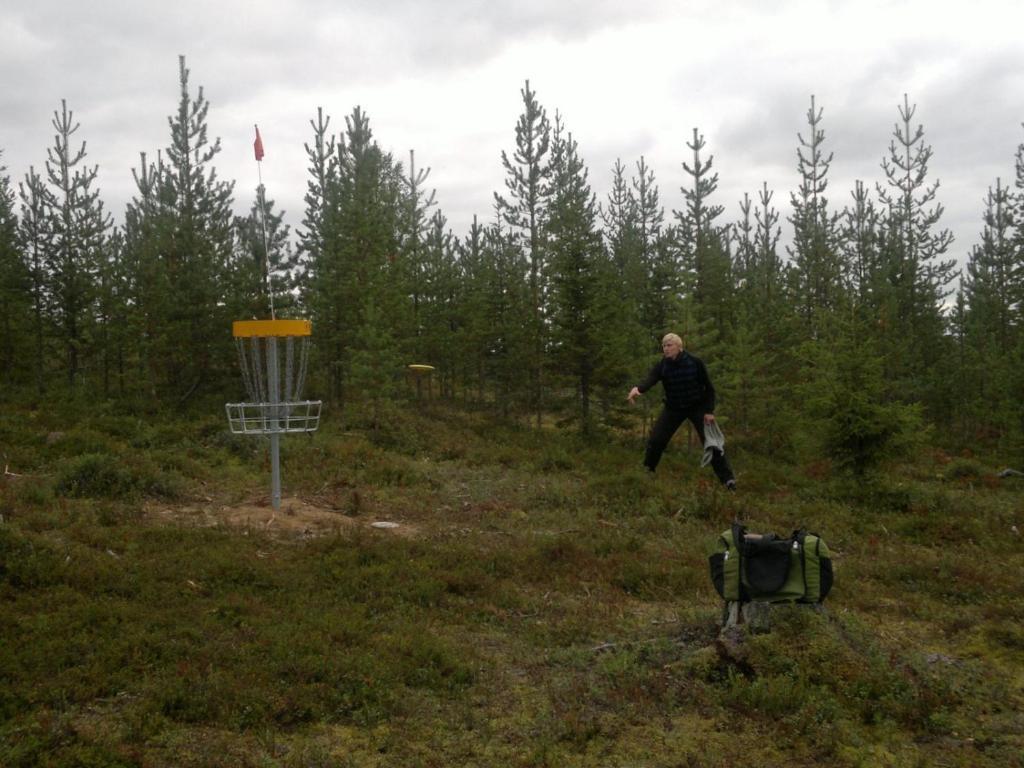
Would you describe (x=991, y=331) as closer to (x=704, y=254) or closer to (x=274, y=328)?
(x=704, y=254)

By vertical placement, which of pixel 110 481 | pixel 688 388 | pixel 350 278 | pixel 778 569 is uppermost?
pixel 350 278

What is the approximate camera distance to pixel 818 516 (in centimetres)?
1301

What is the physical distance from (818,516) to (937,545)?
189 cm

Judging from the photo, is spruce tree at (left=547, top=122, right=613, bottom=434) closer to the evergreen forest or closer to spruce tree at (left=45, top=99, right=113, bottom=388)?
the evergreen forest

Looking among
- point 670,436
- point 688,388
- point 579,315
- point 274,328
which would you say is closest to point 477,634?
point 670,436

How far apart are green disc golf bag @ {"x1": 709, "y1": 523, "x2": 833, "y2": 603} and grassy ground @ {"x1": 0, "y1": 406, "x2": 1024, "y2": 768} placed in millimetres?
235

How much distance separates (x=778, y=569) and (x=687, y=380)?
333cm

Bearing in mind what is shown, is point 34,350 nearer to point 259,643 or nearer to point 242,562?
point 242,562

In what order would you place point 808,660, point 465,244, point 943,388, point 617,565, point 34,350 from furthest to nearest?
point 465,244, point 943,388, point 34,350, point 617,565, point 808,660

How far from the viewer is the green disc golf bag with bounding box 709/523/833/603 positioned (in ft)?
21.1

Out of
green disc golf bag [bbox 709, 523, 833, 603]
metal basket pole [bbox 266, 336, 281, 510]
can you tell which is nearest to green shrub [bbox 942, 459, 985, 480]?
green disc golf bag [bbox 709, 523, 833, 603]

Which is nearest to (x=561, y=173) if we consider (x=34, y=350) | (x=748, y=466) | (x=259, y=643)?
(x=748, y=466)

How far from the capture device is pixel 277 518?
11438 millimetres

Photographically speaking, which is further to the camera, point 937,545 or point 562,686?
point 937,545
